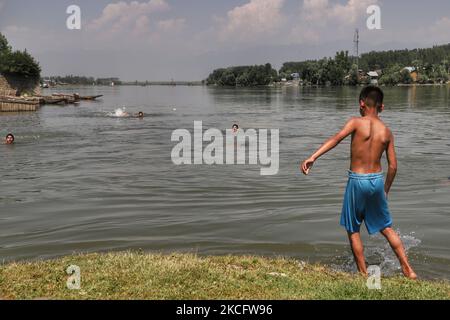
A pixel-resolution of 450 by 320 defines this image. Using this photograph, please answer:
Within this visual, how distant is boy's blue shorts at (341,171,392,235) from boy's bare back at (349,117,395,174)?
0.13 metres

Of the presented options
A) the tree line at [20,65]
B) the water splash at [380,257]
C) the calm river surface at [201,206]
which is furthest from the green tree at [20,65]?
the water splash at [380,257]

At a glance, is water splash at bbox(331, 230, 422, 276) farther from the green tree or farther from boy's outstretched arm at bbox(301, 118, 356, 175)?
the green tree

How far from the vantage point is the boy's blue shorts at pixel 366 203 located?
724cm

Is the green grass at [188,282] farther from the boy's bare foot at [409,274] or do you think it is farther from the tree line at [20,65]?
the tree line at [20,65]

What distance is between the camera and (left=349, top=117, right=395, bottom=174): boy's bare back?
24.0ft

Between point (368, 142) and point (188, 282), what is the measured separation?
3103 millimetres

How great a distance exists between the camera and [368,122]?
24.1ft

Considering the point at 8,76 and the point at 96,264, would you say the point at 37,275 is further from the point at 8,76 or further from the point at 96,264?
the point at 8,76

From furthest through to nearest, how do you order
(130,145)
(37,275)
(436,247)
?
(130,145), (436,247), (37,275)

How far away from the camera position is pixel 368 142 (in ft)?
24.1

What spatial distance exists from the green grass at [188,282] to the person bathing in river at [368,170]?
2.46ft
